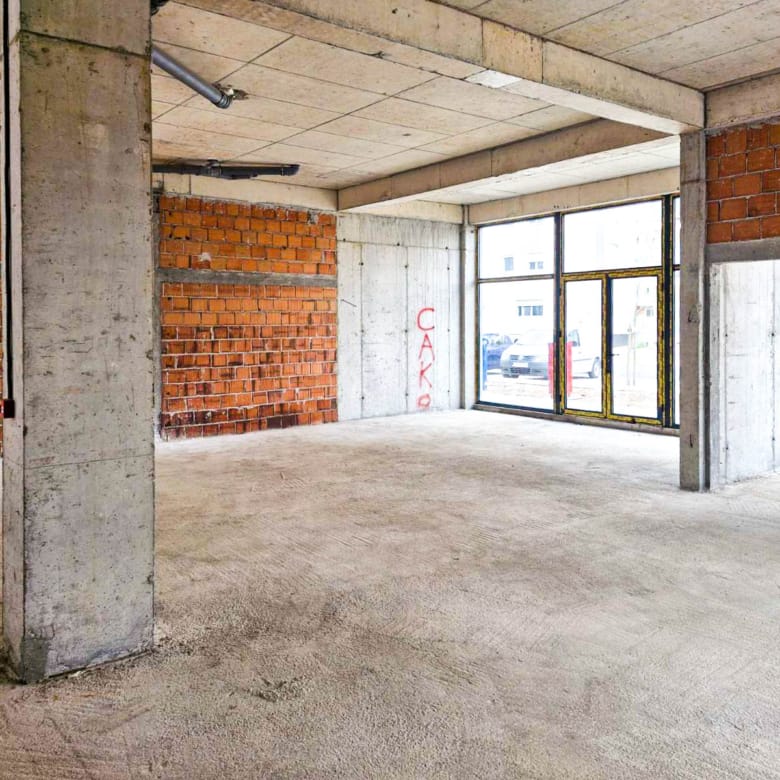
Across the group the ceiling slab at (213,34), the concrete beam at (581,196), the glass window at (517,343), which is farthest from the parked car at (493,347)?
the ceiling slab at (213,34)

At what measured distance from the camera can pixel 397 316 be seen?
1027 centimetres

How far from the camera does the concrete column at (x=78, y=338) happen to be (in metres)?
2.61

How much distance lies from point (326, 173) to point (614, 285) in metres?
3.75

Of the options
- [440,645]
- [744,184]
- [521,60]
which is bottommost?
[440,645]

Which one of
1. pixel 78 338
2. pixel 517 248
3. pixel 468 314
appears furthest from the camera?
pixel 468 314

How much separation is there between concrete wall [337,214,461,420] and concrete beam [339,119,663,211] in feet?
2.72

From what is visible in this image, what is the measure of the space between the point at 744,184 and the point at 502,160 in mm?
2705

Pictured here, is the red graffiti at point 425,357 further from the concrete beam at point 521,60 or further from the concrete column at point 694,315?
the concrete beam at point 521,60

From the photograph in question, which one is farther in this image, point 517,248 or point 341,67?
point 517,248

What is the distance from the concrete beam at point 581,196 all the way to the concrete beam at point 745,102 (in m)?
2.60

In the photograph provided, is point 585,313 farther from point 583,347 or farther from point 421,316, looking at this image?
point 421,316

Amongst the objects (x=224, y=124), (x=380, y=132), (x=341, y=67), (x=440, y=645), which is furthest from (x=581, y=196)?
(x=440, y=645)

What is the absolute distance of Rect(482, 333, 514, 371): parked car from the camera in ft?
34.7

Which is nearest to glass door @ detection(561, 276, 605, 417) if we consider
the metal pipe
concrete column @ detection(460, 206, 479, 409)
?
concrete column @ detection(460, 206, 479, 409)
